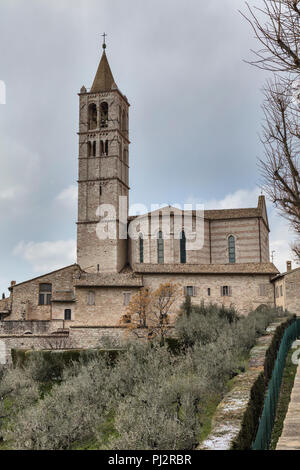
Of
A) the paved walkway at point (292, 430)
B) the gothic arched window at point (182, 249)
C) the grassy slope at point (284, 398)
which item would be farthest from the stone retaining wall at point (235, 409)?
the gothic arched window at point (182, 249)

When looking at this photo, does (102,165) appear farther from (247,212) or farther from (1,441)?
(1,441)

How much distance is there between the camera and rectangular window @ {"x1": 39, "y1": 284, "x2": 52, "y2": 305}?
35.3 m

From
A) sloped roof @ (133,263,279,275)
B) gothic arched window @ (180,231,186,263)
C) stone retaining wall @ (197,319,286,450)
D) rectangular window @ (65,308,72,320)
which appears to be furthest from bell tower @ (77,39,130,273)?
stone retaining wall @ (197,319,286,450)

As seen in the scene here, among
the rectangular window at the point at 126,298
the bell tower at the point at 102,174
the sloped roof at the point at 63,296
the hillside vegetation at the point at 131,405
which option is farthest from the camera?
the bell tower at the point at 102,174

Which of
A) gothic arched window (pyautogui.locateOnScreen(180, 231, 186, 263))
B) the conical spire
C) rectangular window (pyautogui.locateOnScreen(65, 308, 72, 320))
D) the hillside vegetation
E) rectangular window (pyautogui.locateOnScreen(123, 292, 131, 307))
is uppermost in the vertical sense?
the conical spire

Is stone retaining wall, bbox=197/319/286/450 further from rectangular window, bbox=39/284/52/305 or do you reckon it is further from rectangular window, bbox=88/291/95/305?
rectangular window, bbox=39/284/52/305

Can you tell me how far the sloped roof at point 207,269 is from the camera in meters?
33.3

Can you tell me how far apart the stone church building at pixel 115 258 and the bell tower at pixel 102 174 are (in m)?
0.09

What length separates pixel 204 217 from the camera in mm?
42094

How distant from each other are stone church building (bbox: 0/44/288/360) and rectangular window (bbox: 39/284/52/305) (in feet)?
0.23

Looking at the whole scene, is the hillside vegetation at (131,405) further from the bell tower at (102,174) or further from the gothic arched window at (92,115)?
the gothic arched window at (92,115)

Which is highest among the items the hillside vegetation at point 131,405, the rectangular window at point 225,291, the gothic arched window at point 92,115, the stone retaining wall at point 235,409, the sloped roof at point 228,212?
the gothic arched window at point 92,115
